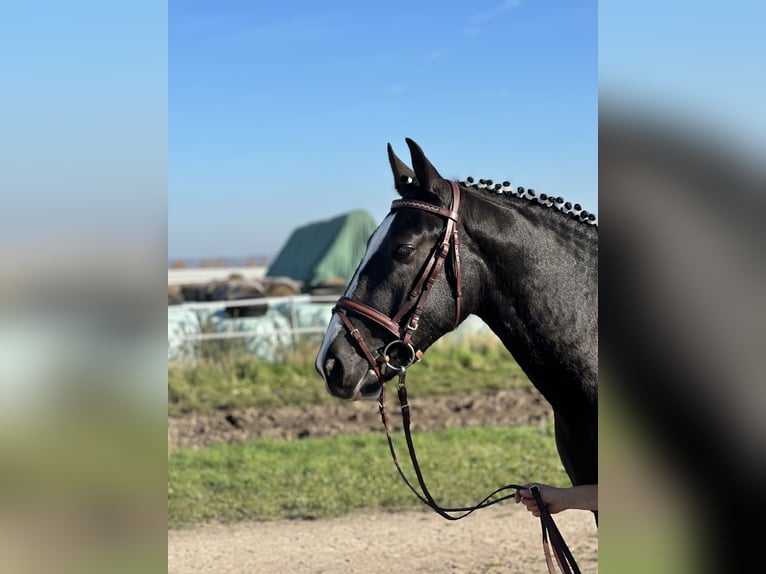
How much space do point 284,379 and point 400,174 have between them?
797 centimetres

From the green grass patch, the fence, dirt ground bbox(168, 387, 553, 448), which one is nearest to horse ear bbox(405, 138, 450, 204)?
the green grass patch

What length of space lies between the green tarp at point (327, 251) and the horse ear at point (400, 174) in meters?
17.2

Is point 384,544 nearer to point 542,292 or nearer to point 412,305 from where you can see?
point 412,305

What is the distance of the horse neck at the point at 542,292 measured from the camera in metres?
2.63

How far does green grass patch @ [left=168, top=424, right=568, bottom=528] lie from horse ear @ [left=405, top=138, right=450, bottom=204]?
13.1 ft

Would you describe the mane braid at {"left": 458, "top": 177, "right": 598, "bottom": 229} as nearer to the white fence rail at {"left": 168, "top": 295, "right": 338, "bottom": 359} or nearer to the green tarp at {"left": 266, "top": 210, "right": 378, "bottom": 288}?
the white fence rail at {"left": 168, "top": 295, "right": 338, "bottom": 359}

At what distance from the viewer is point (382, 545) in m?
5.44

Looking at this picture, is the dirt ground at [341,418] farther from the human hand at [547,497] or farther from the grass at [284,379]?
the human hand at [547,497]

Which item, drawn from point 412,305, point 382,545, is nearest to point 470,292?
point 412,305
